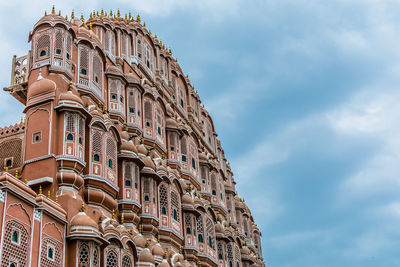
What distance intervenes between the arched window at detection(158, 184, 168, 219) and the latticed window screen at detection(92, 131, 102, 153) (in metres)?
7.22

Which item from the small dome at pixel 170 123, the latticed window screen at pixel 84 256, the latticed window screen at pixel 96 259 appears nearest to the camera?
the latticed window screen at pixel 84 256

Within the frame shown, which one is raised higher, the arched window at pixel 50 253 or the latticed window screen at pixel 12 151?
the latticed window screen at pixel 12 151

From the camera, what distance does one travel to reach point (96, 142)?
1324 inches

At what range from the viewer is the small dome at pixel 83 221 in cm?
2848

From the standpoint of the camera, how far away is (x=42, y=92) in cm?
3266

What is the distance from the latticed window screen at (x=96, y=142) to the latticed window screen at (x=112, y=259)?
6.39 metres

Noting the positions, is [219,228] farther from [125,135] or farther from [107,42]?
[107,42]

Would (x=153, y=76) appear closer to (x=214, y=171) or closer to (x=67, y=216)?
(x=214, y=171)

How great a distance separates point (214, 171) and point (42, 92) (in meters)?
25.2

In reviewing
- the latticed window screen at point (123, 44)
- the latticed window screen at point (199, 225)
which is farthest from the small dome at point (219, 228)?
the latticed window screen at point (123, 44)

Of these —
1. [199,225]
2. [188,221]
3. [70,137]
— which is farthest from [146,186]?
[70,137]

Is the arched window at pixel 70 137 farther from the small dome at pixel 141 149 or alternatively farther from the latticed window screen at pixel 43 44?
the small dome at pixel 141 149

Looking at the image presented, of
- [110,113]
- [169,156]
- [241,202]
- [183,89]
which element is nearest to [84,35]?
[110,113]

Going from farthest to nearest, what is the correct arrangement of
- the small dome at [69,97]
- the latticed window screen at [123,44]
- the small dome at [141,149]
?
the latticed window screen at [123,44] → the small dome at [141,149] → the small dome at [69,97]
